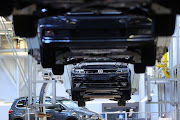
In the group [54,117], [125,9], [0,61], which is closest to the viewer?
[125,9]

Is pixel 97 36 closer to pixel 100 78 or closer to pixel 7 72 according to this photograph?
pixel 100 78

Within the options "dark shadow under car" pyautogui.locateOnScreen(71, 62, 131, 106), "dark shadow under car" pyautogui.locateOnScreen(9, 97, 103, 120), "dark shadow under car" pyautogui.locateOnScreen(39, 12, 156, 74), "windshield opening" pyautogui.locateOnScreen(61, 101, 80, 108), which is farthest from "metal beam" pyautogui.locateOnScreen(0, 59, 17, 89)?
"dark shadow under car" pyautogui.locateOnScreen(39, 12, 156, 74)

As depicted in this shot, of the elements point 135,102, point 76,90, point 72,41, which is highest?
point 72,41

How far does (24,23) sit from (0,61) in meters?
16.4

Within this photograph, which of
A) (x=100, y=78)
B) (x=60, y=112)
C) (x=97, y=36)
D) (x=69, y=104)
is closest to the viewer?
(x=97, y=36)

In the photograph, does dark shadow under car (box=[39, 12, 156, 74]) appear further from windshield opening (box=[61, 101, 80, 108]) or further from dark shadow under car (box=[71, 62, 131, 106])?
windshield opening (box=[61, 101, 80, 108])

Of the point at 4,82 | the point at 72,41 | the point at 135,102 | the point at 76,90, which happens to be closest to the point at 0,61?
the point at 4,82

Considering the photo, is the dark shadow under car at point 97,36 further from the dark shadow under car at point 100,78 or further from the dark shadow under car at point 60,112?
the dark shadow under car at point 60,112

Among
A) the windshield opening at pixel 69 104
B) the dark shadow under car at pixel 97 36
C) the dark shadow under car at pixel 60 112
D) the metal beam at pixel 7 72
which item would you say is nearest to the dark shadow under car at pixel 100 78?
the dark shadow under car at pixel 97 36

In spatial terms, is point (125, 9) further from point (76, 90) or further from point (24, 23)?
point (76, 90)

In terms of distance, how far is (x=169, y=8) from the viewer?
374 centimetres

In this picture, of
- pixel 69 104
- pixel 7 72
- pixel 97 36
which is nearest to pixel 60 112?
pixel 69 104

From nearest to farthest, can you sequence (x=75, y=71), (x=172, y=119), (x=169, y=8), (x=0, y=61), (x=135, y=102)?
(x=169, y=8)
(x=75, y=71)
(x=172, y=119)
(x=0, y=61)
(x=135, y=102)

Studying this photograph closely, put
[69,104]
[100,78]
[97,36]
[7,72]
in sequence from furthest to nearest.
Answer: [7,72] → [69,104] → [100,78] → [97,36]
